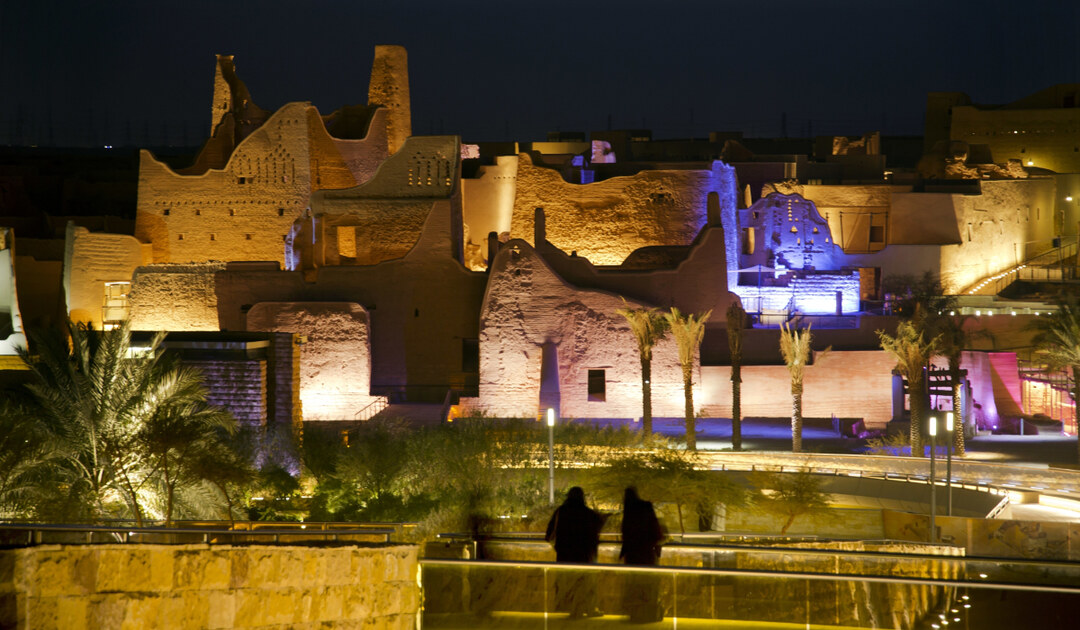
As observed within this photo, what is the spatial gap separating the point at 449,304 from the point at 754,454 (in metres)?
9.15

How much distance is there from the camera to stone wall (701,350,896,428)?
26.4 m

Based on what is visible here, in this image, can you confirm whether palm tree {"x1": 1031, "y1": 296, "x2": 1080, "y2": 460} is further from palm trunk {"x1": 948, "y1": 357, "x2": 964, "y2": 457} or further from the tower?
the tower

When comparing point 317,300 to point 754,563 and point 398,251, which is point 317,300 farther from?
point 754,563

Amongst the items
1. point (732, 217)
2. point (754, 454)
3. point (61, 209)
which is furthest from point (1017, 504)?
point (61, 209)

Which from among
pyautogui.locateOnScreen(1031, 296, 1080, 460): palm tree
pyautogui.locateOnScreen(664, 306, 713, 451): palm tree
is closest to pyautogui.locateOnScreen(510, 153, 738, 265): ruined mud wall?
pyautogui.locateOnScreen(664, 306, 713, 451): palm tree

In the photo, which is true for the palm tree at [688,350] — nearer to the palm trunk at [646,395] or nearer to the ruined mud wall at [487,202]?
the palm trunk at [646,395]

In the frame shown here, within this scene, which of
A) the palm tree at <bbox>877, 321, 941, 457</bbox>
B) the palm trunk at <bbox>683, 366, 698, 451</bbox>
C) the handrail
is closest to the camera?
the handrail

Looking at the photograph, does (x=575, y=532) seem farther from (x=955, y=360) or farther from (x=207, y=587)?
(x=955, y=360)

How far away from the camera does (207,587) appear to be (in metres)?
6.29

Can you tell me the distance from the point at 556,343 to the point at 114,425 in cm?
1107

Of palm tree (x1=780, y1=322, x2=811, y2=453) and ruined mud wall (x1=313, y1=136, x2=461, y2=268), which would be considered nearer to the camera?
palm tree (x1=780, y1=322, x2=811, y2=453)

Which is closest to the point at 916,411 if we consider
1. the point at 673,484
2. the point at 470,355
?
the point at 673,484

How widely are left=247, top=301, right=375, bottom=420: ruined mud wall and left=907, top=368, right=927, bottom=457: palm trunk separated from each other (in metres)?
12.2

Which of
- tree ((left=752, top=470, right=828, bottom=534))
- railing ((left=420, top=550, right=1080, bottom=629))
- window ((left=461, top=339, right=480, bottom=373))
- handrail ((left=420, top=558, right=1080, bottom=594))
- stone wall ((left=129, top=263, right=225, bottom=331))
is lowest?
tree ((left=752, top=470, right=828, bottom=534))
